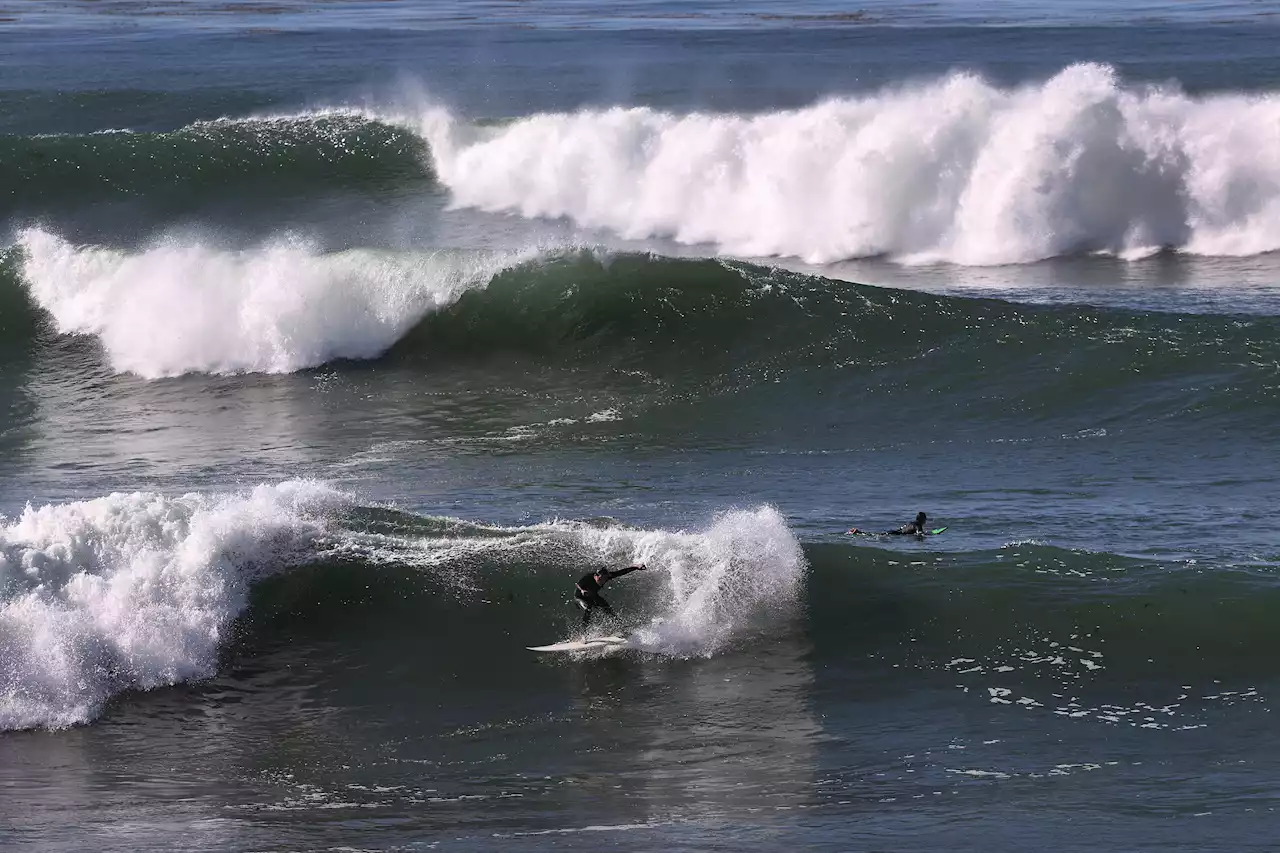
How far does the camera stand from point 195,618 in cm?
1304

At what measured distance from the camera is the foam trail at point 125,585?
40.3 feet

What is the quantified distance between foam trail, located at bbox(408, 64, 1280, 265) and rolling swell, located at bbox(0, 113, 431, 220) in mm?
3139

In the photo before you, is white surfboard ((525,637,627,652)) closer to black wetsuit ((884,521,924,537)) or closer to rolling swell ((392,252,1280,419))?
black wetsuit ((884,521,924,537))

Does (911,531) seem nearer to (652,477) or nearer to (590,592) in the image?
(590,592)

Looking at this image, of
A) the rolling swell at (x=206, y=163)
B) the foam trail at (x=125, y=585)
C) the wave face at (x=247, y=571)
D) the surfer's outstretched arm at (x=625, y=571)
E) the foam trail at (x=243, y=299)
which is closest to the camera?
the foam trail at (x=125, y=585)

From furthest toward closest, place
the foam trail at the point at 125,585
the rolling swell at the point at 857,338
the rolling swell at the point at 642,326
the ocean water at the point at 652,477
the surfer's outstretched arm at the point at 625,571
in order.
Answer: the rolling swell at the point at 642,326 < the rolling swell at the point at 857,338 < the surfer's outstretched arm at the point at 625,571 < the foam trail at the point at 125,585 < the ocean water at the point at 652,477

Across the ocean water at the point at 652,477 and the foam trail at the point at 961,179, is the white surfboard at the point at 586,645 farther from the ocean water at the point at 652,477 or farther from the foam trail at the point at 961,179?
the foam trail at the point at 961,179

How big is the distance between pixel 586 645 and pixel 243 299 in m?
12.5

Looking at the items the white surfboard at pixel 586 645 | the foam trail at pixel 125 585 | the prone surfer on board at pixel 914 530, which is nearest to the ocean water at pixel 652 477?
the foam trail at pixel 125 585

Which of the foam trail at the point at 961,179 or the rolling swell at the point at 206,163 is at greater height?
the rolling swell at the point at 206,163

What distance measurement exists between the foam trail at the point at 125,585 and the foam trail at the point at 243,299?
8.64 metres

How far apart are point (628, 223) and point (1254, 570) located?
20293 mm

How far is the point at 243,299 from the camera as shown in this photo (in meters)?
23.9

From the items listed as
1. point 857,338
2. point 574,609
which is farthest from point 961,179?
point 574,609
